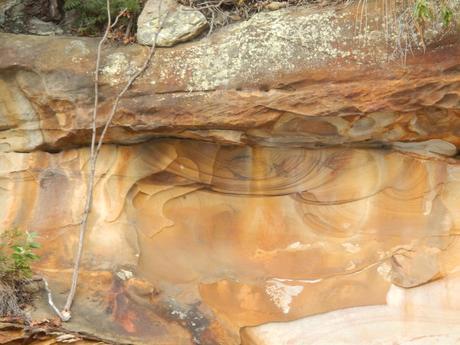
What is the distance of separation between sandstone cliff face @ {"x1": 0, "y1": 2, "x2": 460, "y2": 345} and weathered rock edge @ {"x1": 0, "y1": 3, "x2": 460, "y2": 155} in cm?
1

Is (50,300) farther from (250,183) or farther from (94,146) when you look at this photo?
(250,183)

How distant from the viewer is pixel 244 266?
204 inches

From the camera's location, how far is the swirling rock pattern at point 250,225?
4.92 meters

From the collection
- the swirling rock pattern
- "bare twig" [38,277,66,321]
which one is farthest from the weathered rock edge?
"bare twig" [38,277,66,321]

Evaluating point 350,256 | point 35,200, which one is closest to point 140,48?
point 35,200

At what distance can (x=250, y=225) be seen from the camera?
5.25m

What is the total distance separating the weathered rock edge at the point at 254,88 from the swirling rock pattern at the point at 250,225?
0.18m

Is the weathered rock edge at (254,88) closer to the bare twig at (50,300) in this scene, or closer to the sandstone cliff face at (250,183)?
the sandstone cliff face at (250,183)

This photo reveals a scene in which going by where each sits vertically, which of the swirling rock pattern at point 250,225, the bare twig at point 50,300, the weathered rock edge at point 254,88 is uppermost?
the weathered rock edge at point 254,88

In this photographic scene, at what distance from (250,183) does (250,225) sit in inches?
10.7

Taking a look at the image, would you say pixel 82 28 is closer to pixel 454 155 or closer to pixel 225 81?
pixel 225 81

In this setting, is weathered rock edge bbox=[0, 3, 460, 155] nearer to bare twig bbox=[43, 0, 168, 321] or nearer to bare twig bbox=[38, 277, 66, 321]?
bare twig bbox=[43, 0, 168, 321]

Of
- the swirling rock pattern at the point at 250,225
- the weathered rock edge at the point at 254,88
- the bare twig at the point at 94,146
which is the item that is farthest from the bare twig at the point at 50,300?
the weathered rock edge at the point at 254,88

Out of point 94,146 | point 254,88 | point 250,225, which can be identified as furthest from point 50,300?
point 254,88
